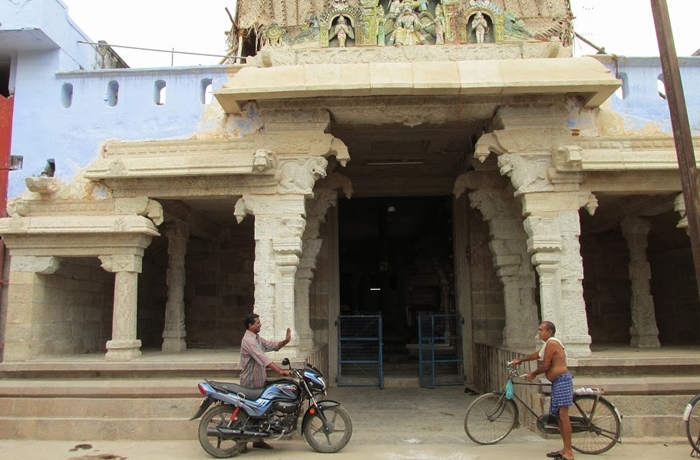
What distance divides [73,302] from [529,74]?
24.0ft

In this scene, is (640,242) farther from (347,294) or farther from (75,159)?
(347,294)

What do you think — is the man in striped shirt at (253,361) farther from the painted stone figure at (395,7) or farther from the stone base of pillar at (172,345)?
the painted stone figure at (395,7)

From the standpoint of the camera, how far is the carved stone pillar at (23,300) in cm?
773

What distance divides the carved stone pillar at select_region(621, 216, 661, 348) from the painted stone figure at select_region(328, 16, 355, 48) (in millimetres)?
5324

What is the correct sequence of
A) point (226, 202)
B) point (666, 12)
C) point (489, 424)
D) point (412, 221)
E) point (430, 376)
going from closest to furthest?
point (666, 12) → point (489, 424) → point (226, 202) → point (430, 376) → point (412, 221)

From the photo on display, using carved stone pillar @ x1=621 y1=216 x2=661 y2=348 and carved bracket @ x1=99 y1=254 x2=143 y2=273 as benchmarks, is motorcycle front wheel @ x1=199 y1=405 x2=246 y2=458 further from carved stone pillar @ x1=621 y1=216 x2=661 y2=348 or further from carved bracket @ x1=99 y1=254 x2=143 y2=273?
carved stone pillar @ x1=621 y1=216 x2=661 y2=348

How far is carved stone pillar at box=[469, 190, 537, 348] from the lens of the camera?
9.12 metres

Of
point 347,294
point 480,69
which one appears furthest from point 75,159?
point 347,294

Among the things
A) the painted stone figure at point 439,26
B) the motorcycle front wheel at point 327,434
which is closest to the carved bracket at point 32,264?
the motorcycle front wheel at point 327,434

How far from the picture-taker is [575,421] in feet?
19.6

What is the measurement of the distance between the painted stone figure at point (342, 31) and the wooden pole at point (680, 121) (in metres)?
3.98

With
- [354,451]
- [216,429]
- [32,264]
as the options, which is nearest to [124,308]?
[32,264]

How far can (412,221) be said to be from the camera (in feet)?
60.7

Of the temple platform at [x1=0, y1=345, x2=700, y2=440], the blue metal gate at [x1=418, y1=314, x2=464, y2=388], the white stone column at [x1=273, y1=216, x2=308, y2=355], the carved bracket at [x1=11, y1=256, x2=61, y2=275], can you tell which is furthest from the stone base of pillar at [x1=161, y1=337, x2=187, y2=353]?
the blue metal gate at [x1=418, y1=314, x2=464, y2=388]
